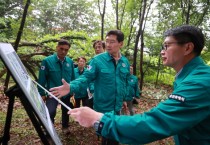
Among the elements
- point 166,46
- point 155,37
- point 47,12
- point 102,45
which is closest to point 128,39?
point 155,37

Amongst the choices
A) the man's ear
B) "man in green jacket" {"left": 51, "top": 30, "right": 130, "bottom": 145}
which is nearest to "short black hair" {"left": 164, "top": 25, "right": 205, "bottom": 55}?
the man's ear

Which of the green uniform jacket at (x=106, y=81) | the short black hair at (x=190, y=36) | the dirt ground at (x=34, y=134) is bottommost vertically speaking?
the dirt ground at (x=34, y=134)

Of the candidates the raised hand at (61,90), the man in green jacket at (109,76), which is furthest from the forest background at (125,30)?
the raised hand at (61,90)

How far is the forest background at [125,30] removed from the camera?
7.60 meters

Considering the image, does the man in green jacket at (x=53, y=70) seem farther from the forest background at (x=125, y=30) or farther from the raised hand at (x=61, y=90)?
the raised hand at (x=61, y=90)

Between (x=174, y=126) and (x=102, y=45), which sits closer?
(x=174, y=126)

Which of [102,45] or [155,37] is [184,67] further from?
[155,37]

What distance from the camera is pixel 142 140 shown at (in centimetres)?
142

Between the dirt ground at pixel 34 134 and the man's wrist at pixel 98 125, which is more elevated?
the man's wrist at pixel 98 125

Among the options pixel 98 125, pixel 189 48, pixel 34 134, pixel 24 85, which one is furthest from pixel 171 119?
pixel 34 134

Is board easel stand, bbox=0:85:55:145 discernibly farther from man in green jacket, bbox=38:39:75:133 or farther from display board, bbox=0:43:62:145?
man in green jacket, bbox=38:39:75:133

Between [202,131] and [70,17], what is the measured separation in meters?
24.7

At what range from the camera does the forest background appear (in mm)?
7598

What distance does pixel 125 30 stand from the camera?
50.6 ft
